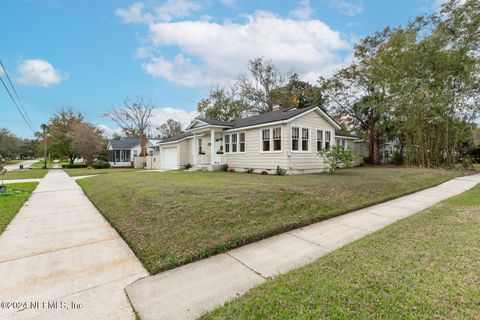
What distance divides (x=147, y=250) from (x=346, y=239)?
3.53 meters

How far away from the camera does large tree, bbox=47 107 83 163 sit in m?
31.5

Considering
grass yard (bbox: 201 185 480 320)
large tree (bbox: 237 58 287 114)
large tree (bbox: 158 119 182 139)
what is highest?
large tree (bbox: 237 58 287 114)

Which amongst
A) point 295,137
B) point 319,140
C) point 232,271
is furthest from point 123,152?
point 232,271

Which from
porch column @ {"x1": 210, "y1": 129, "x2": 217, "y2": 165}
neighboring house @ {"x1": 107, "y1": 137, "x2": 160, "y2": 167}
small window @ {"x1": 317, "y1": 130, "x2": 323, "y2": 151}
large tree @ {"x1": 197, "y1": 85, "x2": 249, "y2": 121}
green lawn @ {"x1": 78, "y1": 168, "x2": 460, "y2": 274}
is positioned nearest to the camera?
green lawn @ {"x1": 78, "y1": 168, "x2": 460, "y2": 274}

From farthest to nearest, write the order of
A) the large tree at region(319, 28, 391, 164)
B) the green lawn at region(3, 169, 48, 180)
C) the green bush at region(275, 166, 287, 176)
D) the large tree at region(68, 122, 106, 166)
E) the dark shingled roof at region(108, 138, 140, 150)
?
the dark shingled roof at region(108, 138, 140, 150) → the large tree at region(68, 122, 106, 166) → the large tree at region(319, 28, 391, 164) → the green lawn at region(3, 169, 48, 180) → the green bush at region(275, 166, 287, 176)

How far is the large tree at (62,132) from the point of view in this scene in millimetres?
31500

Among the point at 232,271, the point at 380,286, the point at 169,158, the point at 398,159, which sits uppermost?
the point at 169,158

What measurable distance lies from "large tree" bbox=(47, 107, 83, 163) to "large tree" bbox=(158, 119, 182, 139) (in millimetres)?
14408

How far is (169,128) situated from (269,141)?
128 feet

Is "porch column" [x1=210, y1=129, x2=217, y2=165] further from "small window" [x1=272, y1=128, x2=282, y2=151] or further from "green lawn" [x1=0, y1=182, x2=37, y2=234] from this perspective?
"green lawn" [x1=0, y1=182, x2=37, y2=234]

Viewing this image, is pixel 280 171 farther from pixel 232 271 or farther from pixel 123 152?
pixel 123 152

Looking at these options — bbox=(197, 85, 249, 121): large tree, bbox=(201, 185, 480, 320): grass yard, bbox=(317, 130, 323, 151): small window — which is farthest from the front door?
bbox=(197, 85, 249, 121): large tree

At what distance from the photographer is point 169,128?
4716 cm

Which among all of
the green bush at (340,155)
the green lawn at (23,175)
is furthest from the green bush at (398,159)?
the green lawn at (23,175)
